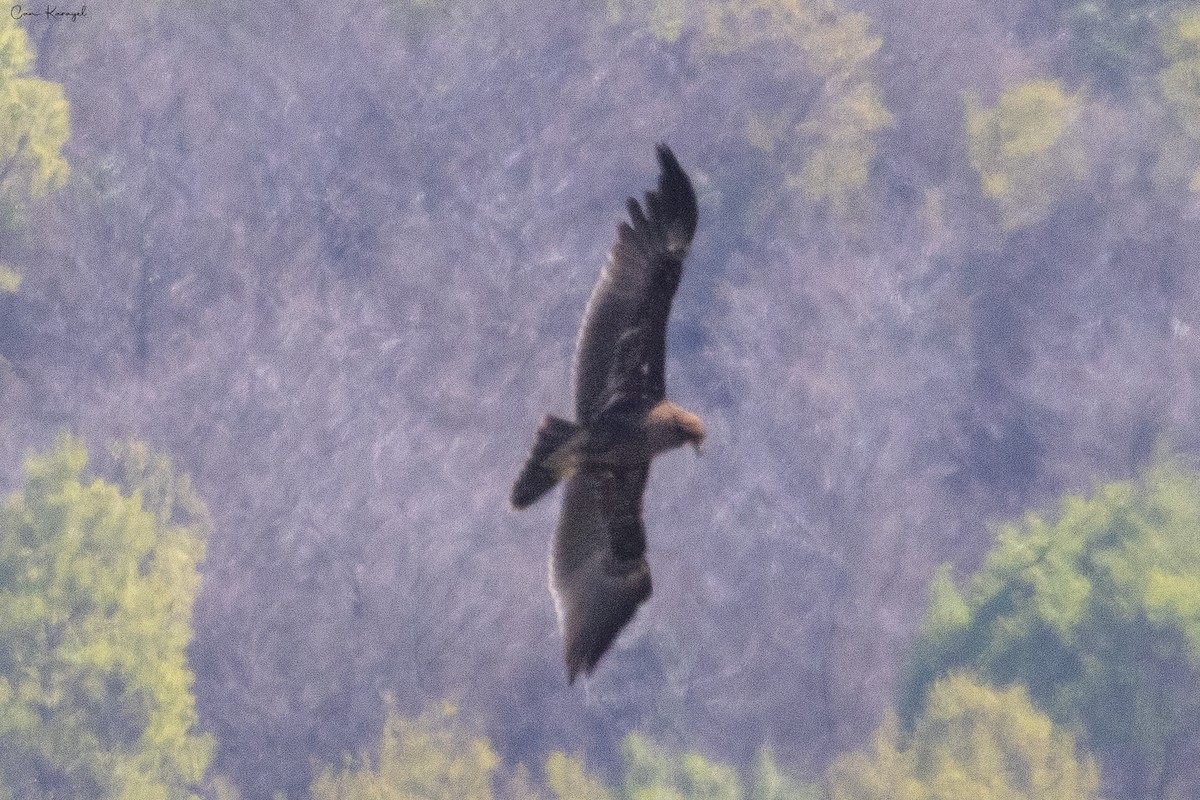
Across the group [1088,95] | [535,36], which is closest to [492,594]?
[535,36]

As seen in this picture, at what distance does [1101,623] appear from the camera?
126 ft

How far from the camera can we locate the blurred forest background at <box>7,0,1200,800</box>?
3706 cm

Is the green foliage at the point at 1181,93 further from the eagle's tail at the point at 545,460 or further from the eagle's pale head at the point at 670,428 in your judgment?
the eagle's tail at the point at 545,460

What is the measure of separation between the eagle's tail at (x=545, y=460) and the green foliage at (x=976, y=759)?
26368 millimetres

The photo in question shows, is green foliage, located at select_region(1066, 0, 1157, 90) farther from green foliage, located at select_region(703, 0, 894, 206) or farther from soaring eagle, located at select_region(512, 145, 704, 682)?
soaring eagle, located at select_region(512, 145, 704, 682)

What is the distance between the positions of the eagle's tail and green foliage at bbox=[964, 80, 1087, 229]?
3847 centimetres

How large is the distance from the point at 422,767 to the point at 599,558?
26.3m

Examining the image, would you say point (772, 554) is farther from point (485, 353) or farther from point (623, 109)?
point (623, 109)

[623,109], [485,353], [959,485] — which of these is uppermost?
[623,109]

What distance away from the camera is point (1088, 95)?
48000mm

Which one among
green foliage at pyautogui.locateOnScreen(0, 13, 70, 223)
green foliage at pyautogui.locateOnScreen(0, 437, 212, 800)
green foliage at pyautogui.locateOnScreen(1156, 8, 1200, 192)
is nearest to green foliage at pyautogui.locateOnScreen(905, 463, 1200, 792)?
green foliage at pyautogui.locateOnScreen(1156, 8, 1200, 192)

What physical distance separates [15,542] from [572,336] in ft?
42.0

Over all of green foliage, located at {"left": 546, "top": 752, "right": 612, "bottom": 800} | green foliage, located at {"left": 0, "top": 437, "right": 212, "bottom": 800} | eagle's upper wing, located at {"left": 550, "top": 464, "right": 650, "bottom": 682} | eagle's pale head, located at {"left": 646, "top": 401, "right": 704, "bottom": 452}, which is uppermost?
eagle's pale head, located at {"left": 646, "top": 401, "right": 704, "bottom": 452}

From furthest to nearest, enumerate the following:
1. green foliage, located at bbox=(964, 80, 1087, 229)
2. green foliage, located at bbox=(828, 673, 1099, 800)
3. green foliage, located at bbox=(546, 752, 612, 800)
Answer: green foliage, located at bbox=(964, 80, 1087, 229)
green foliage, located at bbox=(546, 752, 612, 800)
green foliage, located at bbox=(828, 673, 1099, 800)
